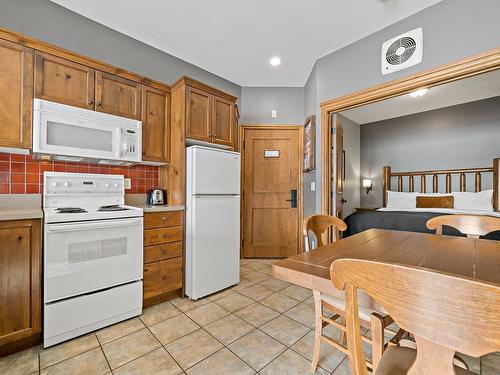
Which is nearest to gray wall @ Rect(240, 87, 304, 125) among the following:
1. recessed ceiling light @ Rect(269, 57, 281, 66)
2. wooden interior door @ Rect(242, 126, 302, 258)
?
wooden interior door @ Rect(242, 126, 302, 258)

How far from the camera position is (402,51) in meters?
→ 2.27

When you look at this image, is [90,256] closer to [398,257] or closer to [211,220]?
[211,220]

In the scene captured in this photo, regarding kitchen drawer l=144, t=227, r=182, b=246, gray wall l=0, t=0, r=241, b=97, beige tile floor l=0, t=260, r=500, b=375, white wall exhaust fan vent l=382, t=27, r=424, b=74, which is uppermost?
gray wall l=0, t=0, r=241, b=97

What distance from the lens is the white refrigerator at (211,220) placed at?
244cm

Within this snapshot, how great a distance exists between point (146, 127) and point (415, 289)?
266cm

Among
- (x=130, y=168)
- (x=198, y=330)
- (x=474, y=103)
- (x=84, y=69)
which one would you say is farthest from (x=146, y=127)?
(x=474, y=103)

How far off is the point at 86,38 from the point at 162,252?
223 centimetres

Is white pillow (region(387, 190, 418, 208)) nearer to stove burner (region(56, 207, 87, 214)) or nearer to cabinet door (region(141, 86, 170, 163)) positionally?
cabinet door (region(141, 86, 170, 163))

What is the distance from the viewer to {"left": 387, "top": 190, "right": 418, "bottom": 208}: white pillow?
4543 millimetres

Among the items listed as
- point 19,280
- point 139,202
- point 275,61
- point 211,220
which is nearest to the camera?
point 19,280

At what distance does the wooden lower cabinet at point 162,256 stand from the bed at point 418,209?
2523 mm

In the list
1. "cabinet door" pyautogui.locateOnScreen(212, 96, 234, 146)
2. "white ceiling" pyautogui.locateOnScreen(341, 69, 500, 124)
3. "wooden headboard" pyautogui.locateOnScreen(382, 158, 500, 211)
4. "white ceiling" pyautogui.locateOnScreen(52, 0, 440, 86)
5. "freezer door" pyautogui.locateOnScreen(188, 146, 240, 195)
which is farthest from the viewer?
"wooden headboard" pyautogui.locateOnScreen(382, 158, 500, 211)

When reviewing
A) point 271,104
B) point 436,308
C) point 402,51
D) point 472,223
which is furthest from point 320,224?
point 271,104

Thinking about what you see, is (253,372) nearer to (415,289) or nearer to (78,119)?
(415,289)
